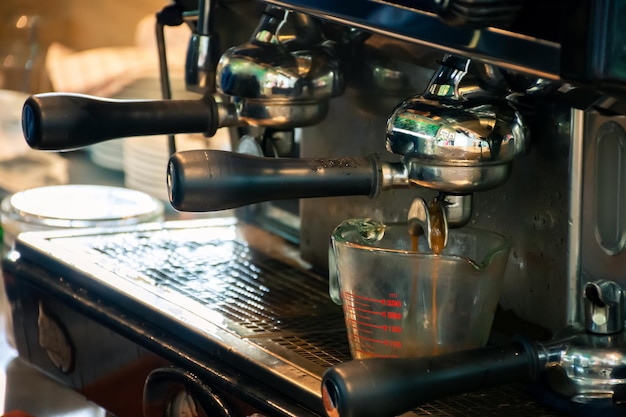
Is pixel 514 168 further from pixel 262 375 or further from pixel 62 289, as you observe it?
pixel 62 289

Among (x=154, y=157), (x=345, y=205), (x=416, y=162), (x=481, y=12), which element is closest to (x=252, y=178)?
(x=416, y=162)

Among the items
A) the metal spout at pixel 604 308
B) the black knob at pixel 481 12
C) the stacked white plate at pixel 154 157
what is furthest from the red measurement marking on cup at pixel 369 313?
the stacked white plate at pixel 154 157

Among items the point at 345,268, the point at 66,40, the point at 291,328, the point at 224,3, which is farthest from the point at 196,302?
the point at 66,40

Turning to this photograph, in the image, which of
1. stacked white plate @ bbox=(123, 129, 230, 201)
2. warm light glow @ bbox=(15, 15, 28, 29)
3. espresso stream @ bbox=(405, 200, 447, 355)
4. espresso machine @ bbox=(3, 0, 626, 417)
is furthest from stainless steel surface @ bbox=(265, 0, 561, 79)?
warm light glow @ bbox=(15, 15, 28, 29)

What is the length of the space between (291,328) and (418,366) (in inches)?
9.4

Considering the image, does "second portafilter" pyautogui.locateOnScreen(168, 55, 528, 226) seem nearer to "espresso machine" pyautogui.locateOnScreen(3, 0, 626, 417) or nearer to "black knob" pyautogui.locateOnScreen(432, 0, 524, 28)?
"espresso machine" pyautogui.locateOnScreen(3, 0, 626, 417)

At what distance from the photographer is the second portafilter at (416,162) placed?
673mm

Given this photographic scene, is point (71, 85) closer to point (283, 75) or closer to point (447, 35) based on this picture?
point (283, 75)

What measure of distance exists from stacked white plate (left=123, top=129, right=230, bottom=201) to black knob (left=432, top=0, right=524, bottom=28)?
38.8 inches

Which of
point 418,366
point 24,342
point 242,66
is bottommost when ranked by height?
point 24,342

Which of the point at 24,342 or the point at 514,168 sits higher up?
the point at 514,168

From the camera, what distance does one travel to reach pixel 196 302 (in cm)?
90

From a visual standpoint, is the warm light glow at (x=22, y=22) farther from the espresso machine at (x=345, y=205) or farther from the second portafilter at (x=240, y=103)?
the second portafilter at (x=240, y=103)

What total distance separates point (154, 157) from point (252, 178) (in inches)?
34.1
